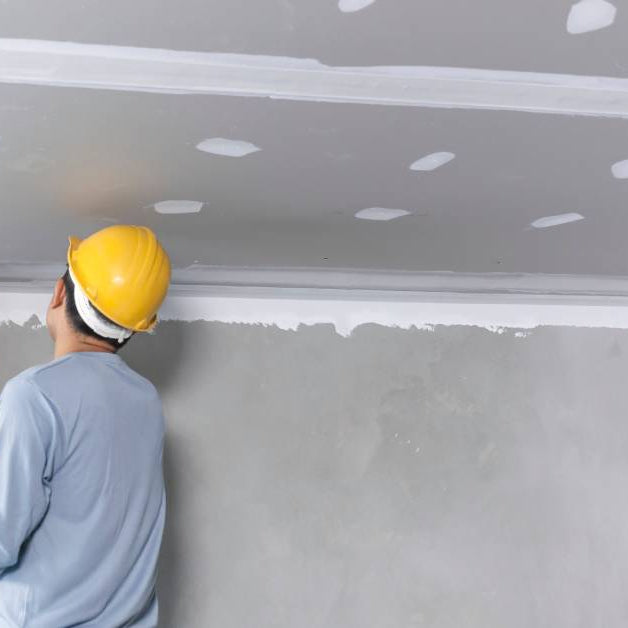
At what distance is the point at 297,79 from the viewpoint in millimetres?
1735

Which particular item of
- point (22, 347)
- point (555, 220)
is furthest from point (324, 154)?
point (22, 347)

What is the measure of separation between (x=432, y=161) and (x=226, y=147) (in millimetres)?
445

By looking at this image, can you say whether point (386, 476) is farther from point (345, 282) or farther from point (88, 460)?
point (88, 460)

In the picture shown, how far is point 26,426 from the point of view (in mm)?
1813

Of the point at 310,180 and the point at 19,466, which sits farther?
the point at 310,180

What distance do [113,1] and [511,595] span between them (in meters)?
2.35

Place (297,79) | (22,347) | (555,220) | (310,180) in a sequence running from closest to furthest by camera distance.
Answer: (297,79) < (310,180) < (555,220) < (22,347)

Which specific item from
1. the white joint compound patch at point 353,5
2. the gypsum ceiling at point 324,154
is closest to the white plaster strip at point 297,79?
the gypsum ceiling at point 324,154

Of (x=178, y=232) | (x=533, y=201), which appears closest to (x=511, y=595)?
(x=533, y=201)

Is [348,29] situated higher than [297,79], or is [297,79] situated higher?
[348,29]

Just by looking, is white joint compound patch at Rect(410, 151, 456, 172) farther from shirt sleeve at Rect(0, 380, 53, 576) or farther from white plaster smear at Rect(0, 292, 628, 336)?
white plaster smear at Rect(0, 292, 628, 336)

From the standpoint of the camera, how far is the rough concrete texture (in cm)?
300

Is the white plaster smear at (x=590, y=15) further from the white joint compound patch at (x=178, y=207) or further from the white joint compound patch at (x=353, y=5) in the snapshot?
the white joint compound patch at (x=178, y=207)

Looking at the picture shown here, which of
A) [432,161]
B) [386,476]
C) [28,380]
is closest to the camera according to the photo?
[28,380]
